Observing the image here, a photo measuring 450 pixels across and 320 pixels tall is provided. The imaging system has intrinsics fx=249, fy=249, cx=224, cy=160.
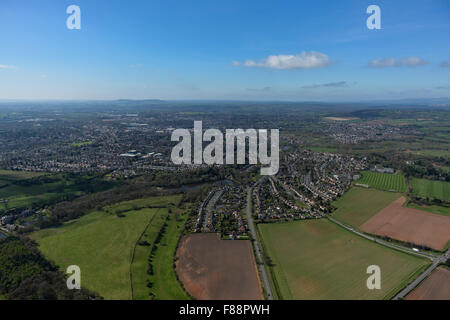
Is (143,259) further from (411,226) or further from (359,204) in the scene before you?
(411,226)

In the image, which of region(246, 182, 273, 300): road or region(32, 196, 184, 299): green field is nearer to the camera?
region(246, 182, 273, 300): road

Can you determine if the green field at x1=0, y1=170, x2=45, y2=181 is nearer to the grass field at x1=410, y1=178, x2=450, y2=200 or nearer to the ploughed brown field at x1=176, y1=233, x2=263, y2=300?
the ploughed brown field at x1=176, y1=233, x2=263, y2=300

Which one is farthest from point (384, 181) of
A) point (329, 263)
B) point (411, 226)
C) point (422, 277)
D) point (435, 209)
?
point (329, 263)

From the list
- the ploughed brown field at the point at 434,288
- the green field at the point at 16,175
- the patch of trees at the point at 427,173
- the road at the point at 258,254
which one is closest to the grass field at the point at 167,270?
the road at the point at 258,254

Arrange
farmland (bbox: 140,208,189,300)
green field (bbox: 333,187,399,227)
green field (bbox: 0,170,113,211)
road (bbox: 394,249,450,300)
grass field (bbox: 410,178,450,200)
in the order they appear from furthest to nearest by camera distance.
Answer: green field (bbox: 0,170,113,211)
grass field (bbox: 410,178,450,200)
green field (bbox: 333,187,399,227)
farmland (bbox: 140,208,189,300)
road (bbox: 394,249,450,300)

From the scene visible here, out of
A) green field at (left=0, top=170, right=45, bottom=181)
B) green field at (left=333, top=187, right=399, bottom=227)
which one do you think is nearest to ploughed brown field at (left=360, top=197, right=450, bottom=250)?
green field at (left=333, top=187, right=399, bottom=227)

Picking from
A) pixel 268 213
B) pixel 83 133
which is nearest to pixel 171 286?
pixel 268 213
